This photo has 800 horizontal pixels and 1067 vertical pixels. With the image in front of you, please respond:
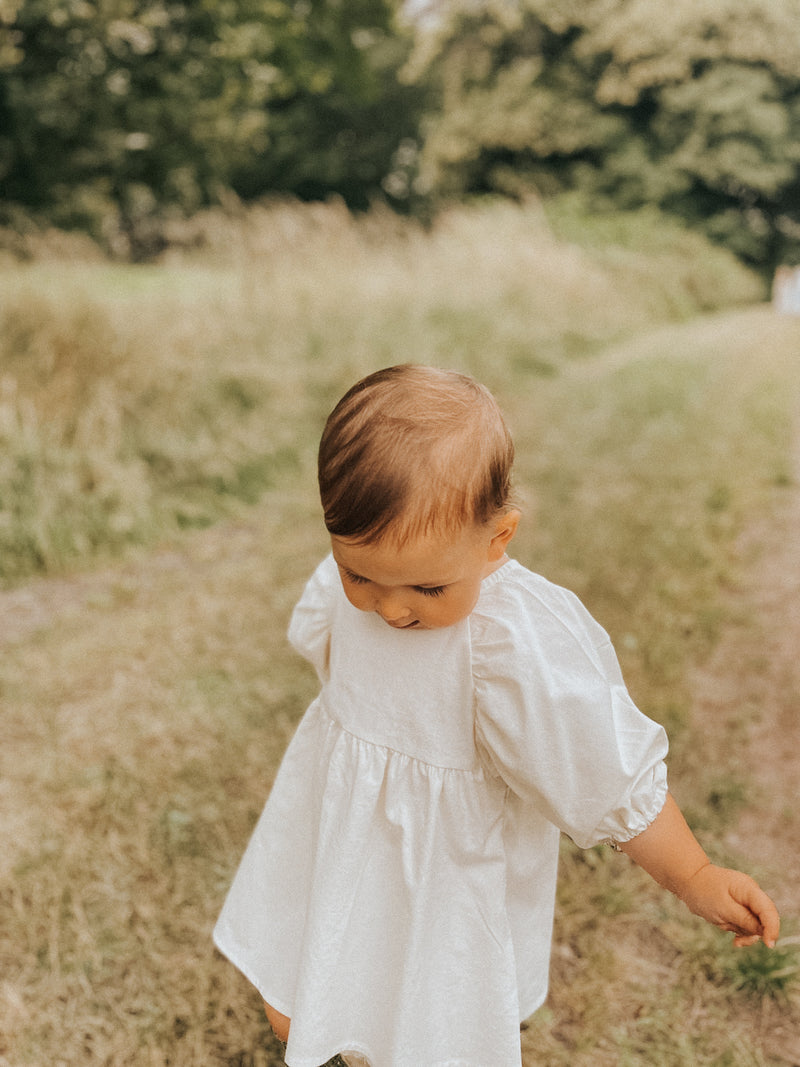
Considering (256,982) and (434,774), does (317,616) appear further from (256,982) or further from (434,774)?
(256,982)

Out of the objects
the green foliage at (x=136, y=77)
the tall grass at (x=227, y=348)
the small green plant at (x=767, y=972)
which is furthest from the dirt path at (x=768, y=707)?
the green foliage at (x=136, y=77)

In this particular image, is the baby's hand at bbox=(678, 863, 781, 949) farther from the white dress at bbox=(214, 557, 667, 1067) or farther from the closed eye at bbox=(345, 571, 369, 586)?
the closed eye at bbox=(345, 571, 369, 586)

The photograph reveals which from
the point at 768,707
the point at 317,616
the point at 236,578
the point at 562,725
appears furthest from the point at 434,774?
the point at 236,578

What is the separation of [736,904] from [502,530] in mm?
541

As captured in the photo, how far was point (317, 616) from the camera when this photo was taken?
1312 mm

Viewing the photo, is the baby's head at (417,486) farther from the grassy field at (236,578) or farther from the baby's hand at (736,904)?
the baby's hand at (736,904)

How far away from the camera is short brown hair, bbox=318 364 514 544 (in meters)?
0.92

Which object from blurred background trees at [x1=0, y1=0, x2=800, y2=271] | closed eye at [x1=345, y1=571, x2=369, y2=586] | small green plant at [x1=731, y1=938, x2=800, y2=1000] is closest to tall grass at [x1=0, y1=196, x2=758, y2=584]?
blurred background trees at [x1=0, y1=0, x2=800, y2=271]

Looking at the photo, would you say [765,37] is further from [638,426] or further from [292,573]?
[292,573]

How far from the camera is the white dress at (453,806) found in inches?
40.4

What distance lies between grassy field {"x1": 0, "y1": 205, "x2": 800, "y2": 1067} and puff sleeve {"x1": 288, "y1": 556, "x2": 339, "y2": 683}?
36 cm

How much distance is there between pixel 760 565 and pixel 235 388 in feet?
9.40

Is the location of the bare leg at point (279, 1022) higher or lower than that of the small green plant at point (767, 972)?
higher

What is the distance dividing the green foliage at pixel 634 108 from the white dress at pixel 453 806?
13.0m
